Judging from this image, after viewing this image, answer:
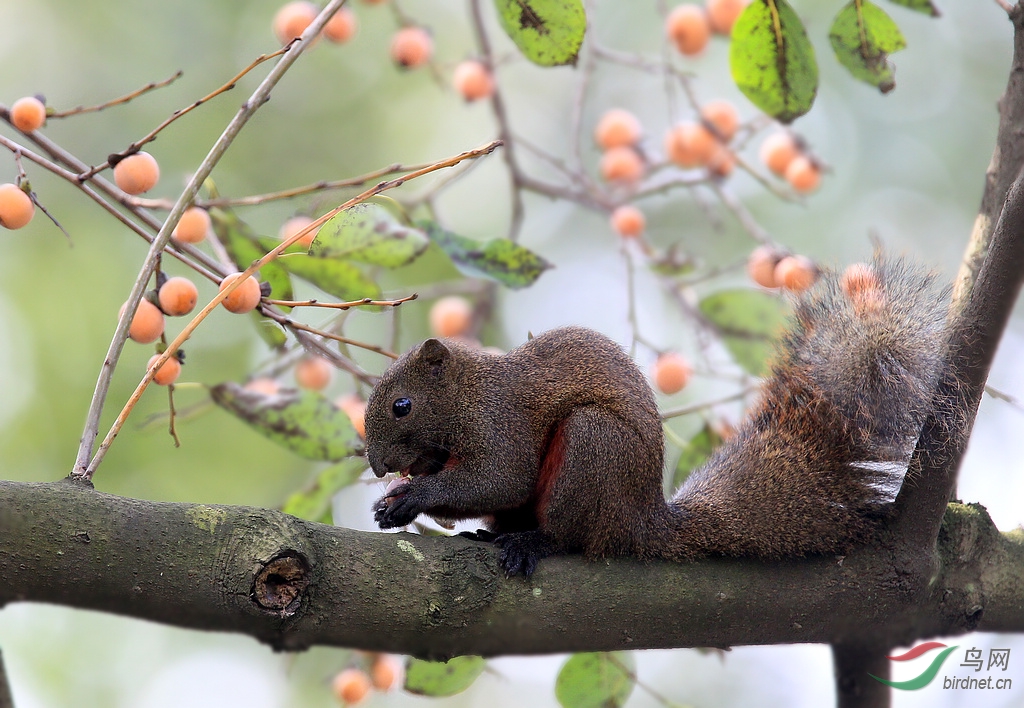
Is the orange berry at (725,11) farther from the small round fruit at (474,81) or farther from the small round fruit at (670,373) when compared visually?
the small round fruit at (670,373)

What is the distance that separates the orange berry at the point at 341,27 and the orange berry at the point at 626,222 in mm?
933

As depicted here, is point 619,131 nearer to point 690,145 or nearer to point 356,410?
point 690,145

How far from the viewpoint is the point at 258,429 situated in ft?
7.45

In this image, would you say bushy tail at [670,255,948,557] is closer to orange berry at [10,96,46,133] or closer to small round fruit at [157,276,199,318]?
small round fruit at [157,276,199,318]

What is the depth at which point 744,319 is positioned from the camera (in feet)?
9.89

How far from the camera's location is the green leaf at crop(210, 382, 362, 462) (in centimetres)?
225

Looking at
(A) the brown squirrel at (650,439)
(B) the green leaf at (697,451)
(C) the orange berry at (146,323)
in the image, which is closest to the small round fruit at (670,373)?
(B) the green leaf at (697,451)

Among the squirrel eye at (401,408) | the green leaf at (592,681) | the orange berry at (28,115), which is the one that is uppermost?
the orange berry at (28,115)

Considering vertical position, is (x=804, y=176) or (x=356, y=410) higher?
(x=804, y=176)

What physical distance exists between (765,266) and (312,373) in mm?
1272

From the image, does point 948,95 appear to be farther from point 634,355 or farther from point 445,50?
point 634,355

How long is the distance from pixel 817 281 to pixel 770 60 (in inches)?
21.2

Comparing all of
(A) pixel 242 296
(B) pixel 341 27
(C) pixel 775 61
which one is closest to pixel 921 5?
(C) pixel 775 61

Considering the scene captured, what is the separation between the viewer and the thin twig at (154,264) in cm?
138
